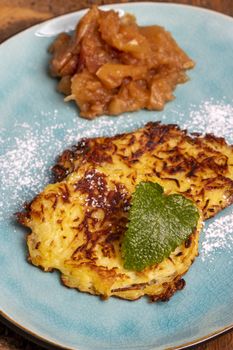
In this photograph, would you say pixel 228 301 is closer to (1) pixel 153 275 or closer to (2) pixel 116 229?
(1) pixel 153 275

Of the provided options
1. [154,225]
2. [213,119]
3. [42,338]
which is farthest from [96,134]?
[42,338]

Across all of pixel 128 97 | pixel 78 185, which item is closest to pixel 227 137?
pixel 128 97

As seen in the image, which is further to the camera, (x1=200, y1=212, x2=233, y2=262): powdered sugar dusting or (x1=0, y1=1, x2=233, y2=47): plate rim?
(x1=0, y1=1, x2=233, y2=47): plate rim

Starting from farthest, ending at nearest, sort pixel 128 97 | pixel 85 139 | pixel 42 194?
pixel 128 97, pixel 85 139, pixel 42 194

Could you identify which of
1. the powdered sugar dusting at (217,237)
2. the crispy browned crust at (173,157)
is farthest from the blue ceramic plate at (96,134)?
the crispy browned crust at (173,157)

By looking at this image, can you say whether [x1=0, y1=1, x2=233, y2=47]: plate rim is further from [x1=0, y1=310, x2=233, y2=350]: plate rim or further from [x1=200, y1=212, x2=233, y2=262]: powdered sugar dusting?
[x1=0, y1=310, x2=233, y2=350]: plate rim

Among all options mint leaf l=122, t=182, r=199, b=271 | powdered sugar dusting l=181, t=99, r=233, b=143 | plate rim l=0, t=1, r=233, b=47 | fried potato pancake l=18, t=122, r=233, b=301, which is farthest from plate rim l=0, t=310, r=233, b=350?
plate rim l=0, t=1, r=233, b=47

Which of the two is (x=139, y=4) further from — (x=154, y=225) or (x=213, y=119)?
(x=154, y=225)
